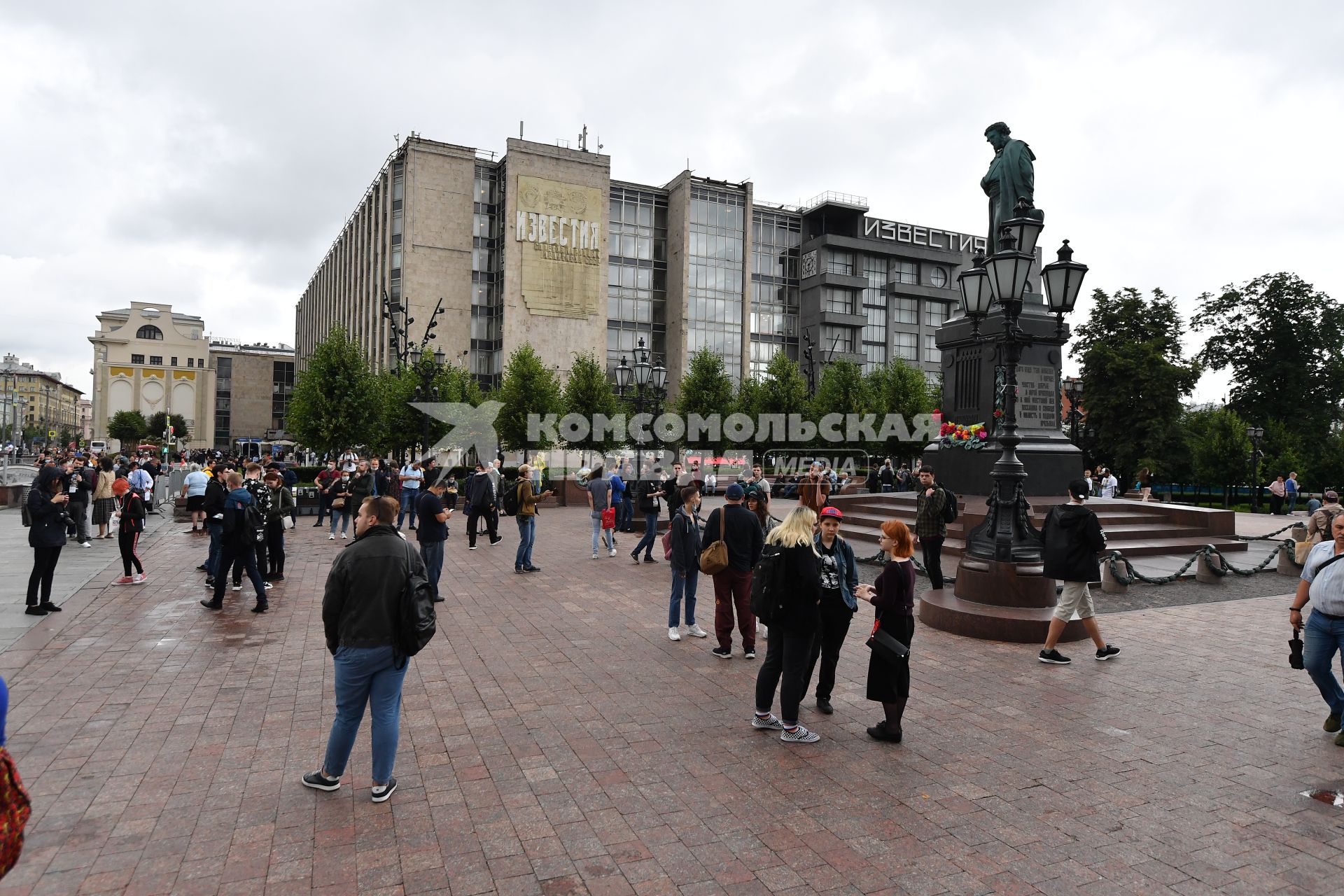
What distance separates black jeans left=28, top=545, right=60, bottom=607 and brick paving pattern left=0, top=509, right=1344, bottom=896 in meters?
0.93

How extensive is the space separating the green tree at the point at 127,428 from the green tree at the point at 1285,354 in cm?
Answer: 10733

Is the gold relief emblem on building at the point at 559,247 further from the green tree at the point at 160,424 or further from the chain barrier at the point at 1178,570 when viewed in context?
the green tree at the point at 160,424

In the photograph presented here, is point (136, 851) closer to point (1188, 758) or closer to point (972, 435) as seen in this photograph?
point (1188, 758)

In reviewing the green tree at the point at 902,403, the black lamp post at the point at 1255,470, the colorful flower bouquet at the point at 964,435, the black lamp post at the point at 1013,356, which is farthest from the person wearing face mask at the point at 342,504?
the black lamp post at the point at 1255,470

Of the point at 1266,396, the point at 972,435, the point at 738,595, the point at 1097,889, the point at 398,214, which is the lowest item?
the point at 1097,889

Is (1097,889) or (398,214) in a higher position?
(398,214)

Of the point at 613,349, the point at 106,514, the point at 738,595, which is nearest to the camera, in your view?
the point at 738,595

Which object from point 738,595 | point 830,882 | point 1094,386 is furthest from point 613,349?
point 830,882

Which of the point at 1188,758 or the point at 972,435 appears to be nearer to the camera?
the point at 1188,758

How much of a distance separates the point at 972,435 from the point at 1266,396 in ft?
140

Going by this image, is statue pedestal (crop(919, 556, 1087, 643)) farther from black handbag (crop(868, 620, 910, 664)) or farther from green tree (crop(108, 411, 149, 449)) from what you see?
green tree (crop(108, 411, 149, 449))

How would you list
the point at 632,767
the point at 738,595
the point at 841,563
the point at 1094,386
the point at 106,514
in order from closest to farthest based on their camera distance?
the point at 632,767 → the point at 841,563 → the point at 738,595 → the point at 106,514 → the point at 1094,386

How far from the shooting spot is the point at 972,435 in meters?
16.8

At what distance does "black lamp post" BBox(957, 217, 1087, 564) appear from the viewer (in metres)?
8.91
